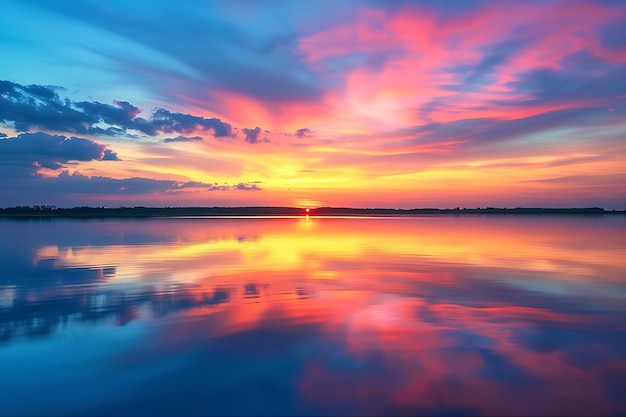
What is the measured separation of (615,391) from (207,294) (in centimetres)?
1077

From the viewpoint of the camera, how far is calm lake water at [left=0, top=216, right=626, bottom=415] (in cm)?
638

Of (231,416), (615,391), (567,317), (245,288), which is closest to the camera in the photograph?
(231,416)

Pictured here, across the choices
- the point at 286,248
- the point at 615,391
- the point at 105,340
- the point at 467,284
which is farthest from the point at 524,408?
the point at 286,248

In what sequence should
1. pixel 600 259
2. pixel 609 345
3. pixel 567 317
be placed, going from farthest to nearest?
pixel 600 259 < pixel 567 317 < pixel 609 345

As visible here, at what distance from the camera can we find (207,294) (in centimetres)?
1355

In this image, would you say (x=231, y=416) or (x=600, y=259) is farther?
(x=600, y=259)

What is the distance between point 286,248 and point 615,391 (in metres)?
23.5

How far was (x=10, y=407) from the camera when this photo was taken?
20.2ft

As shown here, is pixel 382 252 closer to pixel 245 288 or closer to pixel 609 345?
pixel 245 288

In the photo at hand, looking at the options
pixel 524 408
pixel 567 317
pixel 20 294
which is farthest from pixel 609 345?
pixel 20 294

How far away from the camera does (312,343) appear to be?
29.1ft

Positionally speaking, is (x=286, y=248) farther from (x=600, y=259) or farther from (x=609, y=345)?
(x=609, y=345)

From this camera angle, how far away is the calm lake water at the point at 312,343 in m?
6.38

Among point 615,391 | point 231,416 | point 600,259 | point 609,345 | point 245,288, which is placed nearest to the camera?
point 231,416
